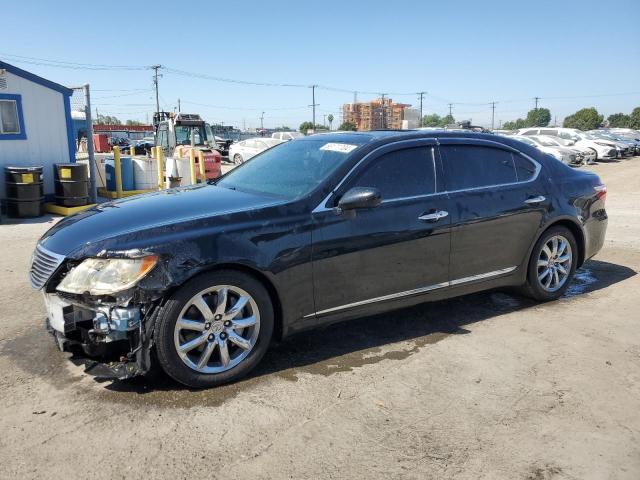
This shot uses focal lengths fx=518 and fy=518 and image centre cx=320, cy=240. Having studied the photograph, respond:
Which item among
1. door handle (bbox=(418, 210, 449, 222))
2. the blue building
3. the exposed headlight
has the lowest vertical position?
the exposed headlight

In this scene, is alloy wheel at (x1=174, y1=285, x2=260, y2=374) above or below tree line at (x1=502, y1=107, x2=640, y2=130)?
below

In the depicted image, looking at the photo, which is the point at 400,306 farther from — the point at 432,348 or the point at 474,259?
the point at 474,259

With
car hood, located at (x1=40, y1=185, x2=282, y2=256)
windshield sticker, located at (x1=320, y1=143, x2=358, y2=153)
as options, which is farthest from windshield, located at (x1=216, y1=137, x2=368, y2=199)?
car hood, located at (x1=40, y1=185, x2=282, y2=256)

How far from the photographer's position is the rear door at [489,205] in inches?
171

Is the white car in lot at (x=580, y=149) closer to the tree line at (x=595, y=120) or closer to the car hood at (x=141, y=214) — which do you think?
the car hood at (x=141, y=214)

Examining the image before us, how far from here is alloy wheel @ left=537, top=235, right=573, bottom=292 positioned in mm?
4988

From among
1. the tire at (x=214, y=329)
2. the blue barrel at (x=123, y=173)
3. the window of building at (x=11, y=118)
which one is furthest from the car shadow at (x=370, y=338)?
the blue barrel at (x=123, y=173)

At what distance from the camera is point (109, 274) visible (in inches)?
122

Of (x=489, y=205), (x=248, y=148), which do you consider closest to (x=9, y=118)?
(x=489, y=205)

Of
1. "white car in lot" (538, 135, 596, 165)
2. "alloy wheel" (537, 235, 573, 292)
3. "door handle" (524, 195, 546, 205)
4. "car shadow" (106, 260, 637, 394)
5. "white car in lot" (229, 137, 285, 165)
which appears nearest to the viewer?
"car shadow" (106, 260, 637, 394)

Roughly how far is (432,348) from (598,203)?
272 centimetres

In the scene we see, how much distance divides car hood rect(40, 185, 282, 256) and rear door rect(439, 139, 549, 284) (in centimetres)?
164

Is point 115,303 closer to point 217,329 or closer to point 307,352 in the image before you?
point 217,329

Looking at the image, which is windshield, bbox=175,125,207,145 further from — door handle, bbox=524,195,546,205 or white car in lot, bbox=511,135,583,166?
door handle, bbox=524,195,546,205
